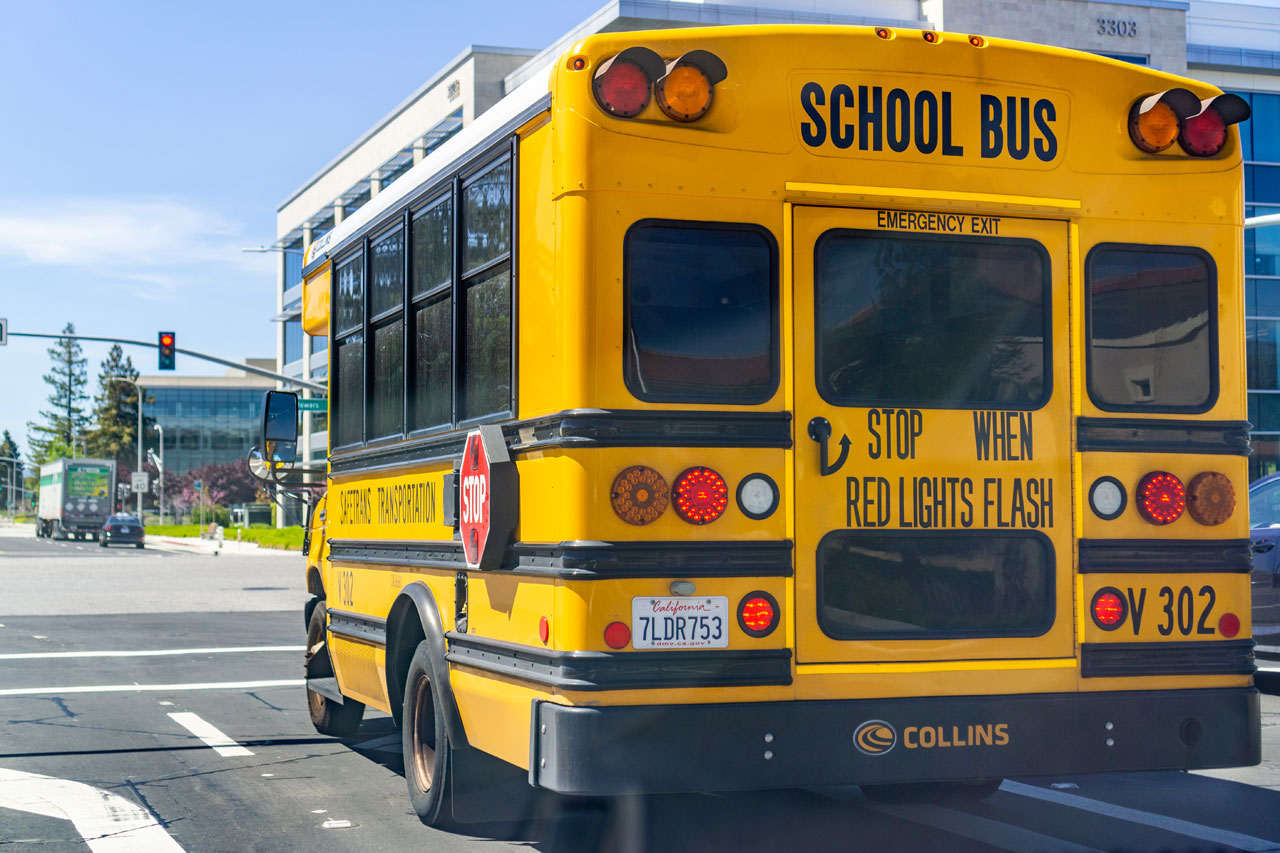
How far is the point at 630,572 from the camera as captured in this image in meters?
5.08

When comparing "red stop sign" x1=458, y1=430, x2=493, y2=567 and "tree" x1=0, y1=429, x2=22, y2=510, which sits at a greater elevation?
"tree" x1=0, y1=429, x2=22, y2=510

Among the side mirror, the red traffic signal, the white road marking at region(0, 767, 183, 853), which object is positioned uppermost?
the red traffic signal

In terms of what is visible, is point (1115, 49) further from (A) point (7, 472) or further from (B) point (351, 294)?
(A) point (7, 472)

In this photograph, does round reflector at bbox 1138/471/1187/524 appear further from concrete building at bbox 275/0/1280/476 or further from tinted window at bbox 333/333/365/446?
concrete building at bbox 275/0/1280/476

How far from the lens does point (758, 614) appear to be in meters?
5.22

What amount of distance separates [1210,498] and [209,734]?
6.72 m

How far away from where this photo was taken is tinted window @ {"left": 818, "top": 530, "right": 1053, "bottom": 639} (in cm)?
536

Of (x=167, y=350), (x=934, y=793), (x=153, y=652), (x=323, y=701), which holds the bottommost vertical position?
(x=153, y=652)

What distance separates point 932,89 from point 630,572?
Result: 2.12 metres

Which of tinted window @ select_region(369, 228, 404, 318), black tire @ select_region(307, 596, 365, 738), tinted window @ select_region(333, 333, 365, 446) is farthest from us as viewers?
black tire @ select_region(307, 596, 365, 738)

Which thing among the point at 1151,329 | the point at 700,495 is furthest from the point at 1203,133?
the point at 700,495

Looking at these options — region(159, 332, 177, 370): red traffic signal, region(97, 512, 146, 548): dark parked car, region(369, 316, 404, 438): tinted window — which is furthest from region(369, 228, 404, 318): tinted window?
region(97, 512, 146, 548): dark parked car

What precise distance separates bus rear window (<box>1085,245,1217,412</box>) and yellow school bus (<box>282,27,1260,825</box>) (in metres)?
0.01

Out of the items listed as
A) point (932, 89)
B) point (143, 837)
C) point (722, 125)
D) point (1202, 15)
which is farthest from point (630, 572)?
point (1202, 15)
